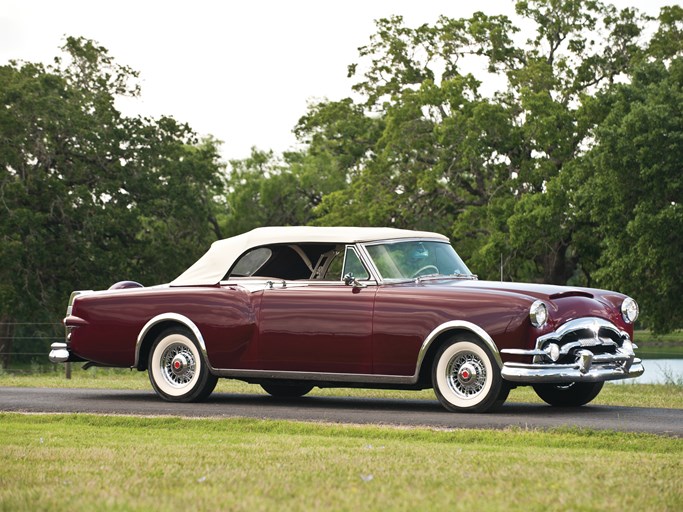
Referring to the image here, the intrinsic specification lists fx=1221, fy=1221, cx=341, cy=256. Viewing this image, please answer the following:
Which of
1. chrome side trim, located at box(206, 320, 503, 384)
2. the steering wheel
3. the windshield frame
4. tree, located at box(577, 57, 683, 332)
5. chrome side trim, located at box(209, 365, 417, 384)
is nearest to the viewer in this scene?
chrome side trim, located at box(206, 320, 503, 384)

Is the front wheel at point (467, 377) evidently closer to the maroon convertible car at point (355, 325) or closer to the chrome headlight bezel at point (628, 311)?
the maroon convertible car at point (355, 325)

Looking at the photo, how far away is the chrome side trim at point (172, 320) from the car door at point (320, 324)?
722mm

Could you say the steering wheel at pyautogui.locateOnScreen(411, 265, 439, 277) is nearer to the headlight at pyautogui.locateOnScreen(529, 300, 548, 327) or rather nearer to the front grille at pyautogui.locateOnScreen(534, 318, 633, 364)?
the headlight at pyautogui.locateOnScreen(529, 300, 548, 327)

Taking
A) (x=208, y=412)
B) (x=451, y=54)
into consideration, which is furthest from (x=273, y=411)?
(x=451, y=54)

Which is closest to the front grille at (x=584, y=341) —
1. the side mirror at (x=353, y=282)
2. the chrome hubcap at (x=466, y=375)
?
the chrome hubcap at (x=466, y=375)

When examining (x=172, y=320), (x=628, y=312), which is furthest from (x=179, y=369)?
(x=628, y=312)

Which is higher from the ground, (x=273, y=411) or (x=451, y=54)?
(x=451, y=54)

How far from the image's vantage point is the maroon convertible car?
1144 centimetres

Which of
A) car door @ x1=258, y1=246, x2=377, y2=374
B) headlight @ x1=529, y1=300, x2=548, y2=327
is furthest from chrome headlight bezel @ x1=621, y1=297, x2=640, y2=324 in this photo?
car door @ x1=258, y1=246, x2=377, y2=374

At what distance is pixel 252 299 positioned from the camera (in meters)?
12.9

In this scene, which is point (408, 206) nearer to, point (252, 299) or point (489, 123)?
point (489, 123)

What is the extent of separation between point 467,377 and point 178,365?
11.4ft

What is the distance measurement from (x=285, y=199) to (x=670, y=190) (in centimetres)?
2824

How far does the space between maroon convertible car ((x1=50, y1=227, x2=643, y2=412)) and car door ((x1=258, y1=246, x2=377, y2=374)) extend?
1 centimetres
